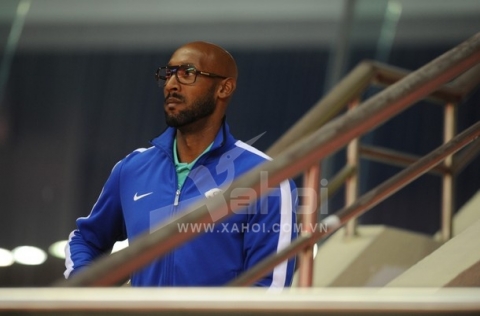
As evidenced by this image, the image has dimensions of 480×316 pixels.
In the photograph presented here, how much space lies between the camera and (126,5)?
23.8ft

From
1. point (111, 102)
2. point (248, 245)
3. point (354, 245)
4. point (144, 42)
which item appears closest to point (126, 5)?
point (144, 42)

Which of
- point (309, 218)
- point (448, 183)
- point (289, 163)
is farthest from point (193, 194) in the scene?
point (448, 183)

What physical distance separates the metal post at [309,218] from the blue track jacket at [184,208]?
0.18 meters

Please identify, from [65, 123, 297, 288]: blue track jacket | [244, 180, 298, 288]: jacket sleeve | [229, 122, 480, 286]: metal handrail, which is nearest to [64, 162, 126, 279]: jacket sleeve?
[65, 123, 297, 288]: blue track jacket

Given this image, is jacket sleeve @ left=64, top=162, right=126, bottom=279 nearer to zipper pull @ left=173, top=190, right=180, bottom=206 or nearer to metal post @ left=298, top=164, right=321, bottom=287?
zipper pull @ left=173, top=190, right=180, bottom=206

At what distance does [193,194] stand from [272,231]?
0.24 meters

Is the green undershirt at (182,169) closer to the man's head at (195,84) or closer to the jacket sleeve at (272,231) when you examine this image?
the man's head at (195,84)

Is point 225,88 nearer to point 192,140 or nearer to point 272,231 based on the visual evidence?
point 192,140

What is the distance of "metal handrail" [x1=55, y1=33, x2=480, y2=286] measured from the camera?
46.8 inches

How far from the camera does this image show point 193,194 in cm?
200

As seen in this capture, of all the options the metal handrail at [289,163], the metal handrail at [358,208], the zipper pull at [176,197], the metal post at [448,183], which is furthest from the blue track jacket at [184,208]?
the metal post at [448,183]

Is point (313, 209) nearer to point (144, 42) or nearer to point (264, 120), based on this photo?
point (264, 120)

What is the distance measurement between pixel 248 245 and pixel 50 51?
5.60 m

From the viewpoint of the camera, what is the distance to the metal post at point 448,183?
263cm
